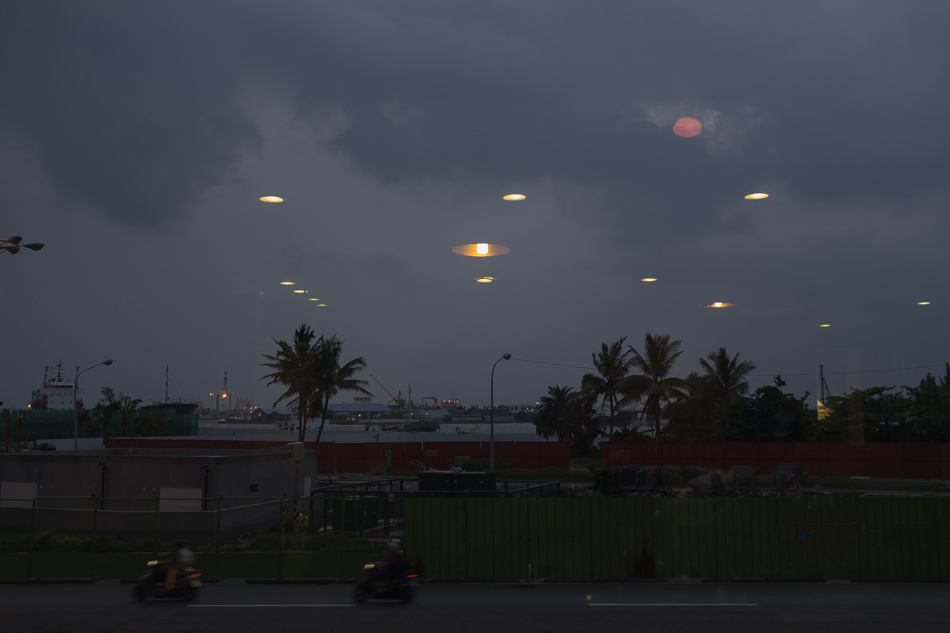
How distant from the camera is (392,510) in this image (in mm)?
26609

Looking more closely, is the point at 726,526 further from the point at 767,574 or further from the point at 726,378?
the point at 726,378

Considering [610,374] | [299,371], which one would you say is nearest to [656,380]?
[610,374]

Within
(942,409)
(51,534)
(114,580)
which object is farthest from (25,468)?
(942,409)

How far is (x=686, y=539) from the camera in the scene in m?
17.2

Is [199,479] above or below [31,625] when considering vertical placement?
above

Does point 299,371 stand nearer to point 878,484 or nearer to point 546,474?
point 546,474

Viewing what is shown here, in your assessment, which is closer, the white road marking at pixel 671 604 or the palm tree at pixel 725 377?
the white road marking at pixel 671 604

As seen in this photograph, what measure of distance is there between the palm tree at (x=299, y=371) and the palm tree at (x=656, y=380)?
2661 centimetres

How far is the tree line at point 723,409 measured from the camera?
47875 millimetres

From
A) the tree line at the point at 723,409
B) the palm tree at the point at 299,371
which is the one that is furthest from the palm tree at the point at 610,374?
the palm tree at the point at 299,371

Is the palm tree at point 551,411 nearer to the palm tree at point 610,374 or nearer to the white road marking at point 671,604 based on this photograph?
the palm tree at point 610,374

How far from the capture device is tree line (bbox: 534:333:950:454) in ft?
157

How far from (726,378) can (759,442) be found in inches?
427

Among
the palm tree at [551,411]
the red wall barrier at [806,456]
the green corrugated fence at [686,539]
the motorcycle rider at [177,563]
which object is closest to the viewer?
the motorcycle rider at [177,563]
